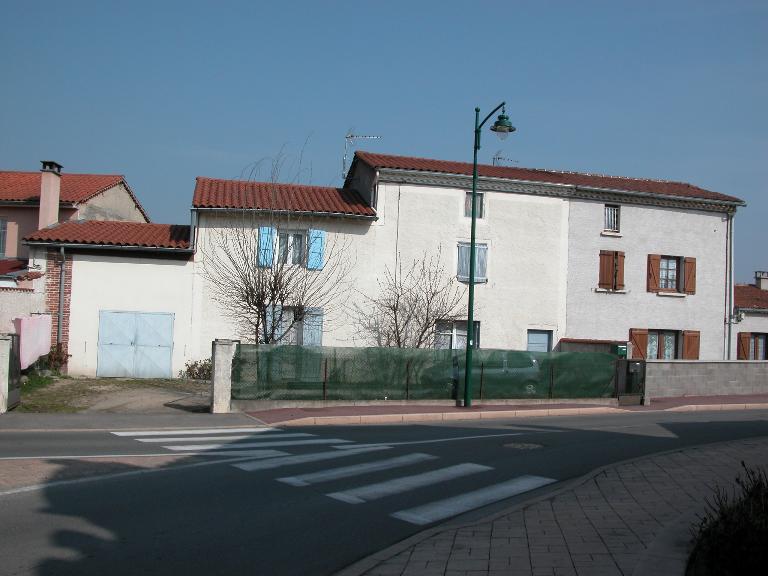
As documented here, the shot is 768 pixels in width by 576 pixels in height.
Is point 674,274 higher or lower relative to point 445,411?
higher

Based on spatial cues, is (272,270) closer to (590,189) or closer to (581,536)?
(590,189)

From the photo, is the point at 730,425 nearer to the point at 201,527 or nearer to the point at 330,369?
the point at 330,369

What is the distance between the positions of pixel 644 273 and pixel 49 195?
22.7 metres

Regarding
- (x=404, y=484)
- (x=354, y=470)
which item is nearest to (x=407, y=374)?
(x=354, y=470)

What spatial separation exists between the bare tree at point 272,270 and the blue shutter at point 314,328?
5 cm

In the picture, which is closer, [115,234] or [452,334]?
[115,234]

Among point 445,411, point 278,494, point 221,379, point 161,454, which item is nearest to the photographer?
point 278,494

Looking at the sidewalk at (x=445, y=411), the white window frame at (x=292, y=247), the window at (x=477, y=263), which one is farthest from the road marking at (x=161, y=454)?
the window at (x=477, y=263)

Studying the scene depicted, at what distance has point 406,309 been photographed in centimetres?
2725

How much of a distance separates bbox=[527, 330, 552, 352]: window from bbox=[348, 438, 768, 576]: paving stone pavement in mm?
18875

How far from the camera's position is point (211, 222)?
26203 mm

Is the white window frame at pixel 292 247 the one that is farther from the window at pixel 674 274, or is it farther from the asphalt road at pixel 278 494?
the window at pixel 674 274

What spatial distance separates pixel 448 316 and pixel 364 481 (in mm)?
17455

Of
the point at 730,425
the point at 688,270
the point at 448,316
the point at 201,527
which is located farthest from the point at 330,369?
the point at 688,270
